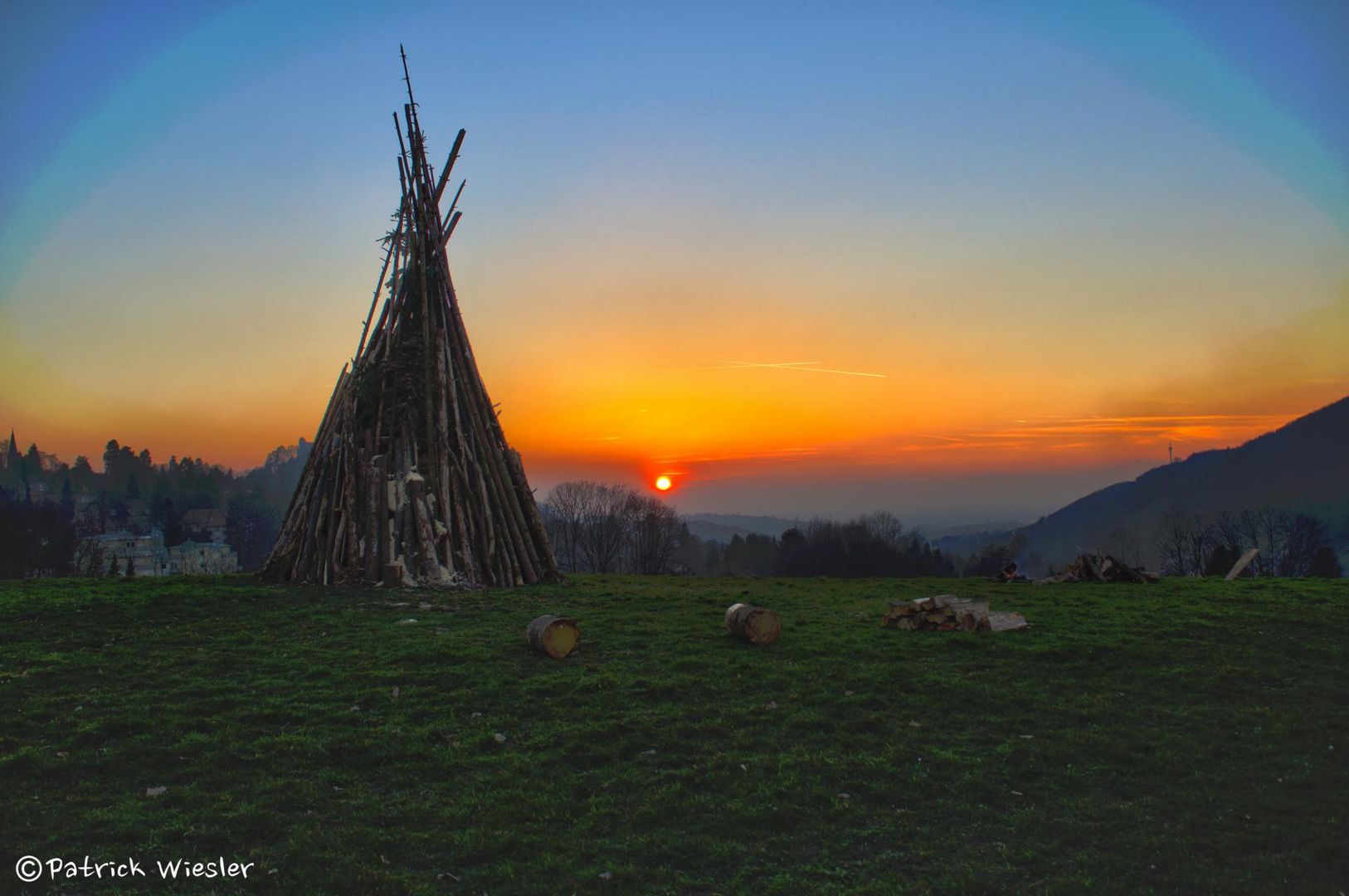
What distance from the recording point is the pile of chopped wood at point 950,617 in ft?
43.6

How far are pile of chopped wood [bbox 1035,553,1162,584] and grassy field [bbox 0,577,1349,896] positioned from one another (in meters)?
9.62

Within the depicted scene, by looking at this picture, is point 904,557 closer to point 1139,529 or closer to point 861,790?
point 861,790

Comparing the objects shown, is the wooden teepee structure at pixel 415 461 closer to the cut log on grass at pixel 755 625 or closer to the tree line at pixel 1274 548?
the cut log on grass at pixel 755 625

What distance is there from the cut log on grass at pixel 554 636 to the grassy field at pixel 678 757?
0.21 m

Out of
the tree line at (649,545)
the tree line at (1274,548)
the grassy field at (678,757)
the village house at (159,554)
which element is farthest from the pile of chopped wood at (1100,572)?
the village house at (159,554)

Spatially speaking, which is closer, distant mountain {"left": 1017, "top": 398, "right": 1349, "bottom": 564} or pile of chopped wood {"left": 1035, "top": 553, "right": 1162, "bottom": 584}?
pile of chopped wood {"left": 1035, "top": 553, "right": 1162, "bottom": 584}

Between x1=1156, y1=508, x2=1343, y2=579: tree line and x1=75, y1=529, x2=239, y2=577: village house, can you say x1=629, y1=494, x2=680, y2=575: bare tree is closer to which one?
x1=75, y1=529, x2=239, y2=577: village house

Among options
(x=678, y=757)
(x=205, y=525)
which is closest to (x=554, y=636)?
(x=678, y=757)

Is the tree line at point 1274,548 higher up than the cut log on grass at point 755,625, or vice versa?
the cut log on grass at point 755,625

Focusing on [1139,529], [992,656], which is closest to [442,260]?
[992,656]

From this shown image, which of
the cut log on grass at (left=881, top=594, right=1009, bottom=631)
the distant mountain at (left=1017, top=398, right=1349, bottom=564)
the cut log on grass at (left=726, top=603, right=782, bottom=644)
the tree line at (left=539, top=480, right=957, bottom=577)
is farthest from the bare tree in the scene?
the distant mountain at (left=1017, top=398, right=1349, bottom=564)

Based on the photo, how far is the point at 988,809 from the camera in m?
Answer: 6.49

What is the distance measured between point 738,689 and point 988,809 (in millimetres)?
3637

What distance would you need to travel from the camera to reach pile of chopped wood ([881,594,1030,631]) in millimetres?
13281
